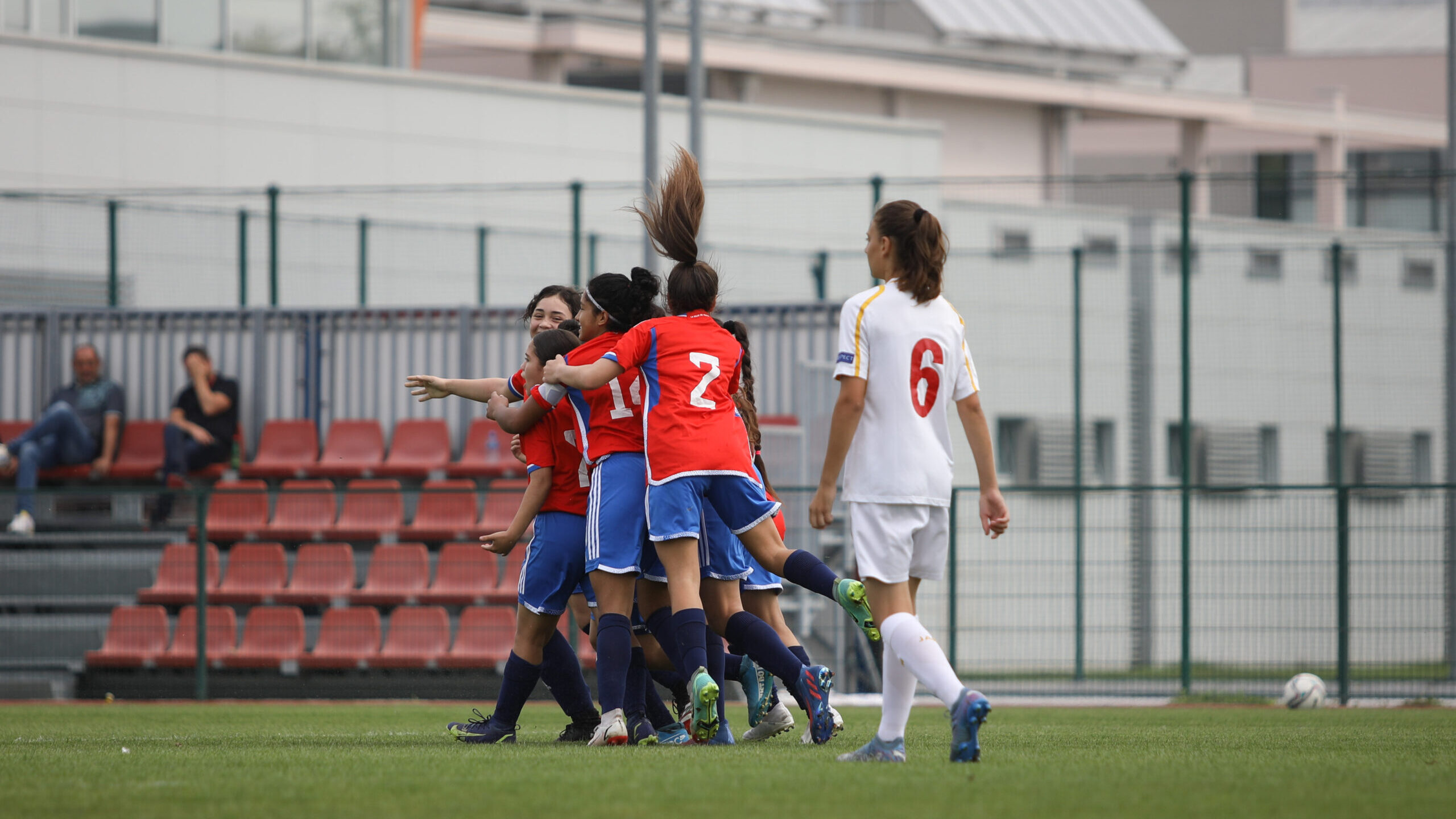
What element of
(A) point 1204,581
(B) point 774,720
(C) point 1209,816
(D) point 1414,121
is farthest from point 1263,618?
(D) point 1414,121

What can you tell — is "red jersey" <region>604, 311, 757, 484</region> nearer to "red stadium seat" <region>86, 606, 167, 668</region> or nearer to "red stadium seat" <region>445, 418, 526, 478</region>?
"red stadium seat" <region>86, 606, 167, 668</region>

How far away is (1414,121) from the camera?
123 feet

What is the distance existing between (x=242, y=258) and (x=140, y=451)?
7.39 ft

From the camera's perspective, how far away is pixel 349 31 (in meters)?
21.0

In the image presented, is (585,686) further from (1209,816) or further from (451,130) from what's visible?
(451,130)

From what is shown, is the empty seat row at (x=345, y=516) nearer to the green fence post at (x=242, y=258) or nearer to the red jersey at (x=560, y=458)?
the green fence post at (x=242, y=258)

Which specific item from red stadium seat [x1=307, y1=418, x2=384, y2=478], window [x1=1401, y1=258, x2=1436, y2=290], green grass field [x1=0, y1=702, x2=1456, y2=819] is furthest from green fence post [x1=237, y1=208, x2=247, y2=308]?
window [x1=1401, y1=258, x2=1436, y2=290]

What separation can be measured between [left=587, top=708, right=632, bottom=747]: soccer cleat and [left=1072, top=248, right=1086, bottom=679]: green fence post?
6641 millimetres

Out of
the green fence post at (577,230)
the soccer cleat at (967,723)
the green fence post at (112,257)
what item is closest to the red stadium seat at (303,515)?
the green fence post at (577,230)

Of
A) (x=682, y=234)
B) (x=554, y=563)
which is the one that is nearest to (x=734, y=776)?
(x=554, y=563)

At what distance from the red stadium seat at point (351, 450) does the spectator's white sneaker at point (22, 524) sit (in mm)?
2477

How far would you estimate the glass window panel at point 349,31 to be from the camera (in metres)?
20.7

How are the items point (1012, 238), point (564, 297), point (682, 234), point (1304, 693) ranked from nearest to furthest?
point (682, 234)
point (564, 297)
point (1304, 693)
point (1012, 238)

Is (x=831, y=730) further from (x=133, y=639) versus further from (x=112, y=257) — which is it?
(x=112, y=257)
